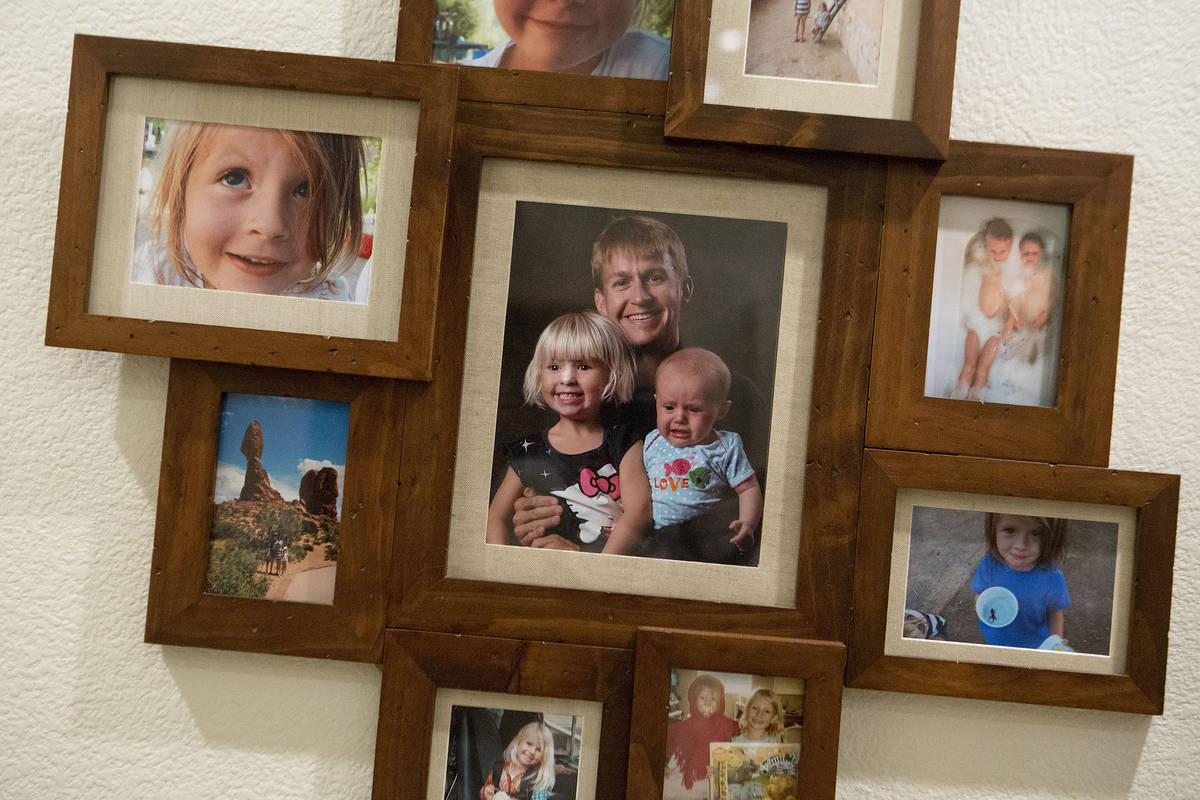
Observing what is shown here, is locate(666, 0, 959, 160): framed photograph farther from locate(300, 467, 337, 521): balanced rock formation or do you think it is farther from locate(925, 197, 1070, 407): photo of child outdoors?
locate(300, 467, 337, 521): balanced rock formation

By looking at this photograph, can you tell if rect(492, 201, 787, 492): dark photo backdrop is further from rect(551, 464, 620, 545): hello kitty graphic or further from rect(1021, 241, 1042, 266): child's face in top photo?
rect(1021, 241, 1042, 266): child's face in top photo

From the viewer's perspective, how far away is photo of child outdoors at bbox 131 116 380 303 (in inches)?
27.8

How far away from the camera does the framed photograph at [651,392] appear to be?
72 cm

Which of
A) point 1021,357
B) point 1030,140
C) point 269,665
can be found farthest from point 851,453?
point 269,665

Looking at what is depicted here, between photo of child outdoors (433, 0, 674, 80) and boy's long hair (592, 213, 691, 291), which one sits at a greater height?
photo of child outdoors (433, 0, 674, 80)

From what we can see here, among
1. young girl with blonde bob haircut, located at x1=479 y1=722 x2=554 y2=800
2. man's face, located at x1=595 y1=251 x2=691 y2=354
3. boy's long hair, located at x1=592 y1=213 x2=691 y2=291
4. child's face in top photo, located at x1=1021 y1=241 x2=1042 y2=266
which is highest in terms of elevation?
child's face in top photo, located at x1=1021 y1=241 x2=1042 y2=266

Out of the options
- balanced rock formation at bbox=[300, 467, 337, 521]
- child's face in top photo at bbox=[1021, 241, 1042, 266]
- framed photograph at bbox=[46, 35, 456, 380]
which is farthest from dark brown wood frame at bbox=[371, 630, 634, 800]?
child's face in top photo at bbox=[1021, 241, 1042, 266]

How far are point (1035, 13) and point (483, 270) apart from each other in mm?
515

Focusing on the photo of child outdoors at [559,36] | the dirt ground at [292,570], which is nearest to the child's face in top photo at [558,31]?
the photo of child outdoors at [559,36]

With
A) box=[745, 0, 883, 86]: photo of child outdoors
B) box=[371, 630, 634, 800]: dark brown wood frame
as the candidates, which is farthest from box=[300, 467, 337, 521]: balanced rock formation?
box=[745, 0, 883, 86]: photo of child outdoors

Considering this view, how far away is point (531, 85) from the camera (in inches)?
28.2

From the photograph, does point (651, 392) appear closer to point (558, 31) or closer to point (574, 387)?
point (574, 387)

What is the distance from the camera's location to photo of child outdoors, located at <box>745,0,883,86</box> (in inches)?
27.5

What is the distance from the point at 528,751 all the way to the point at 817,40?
631 mm
